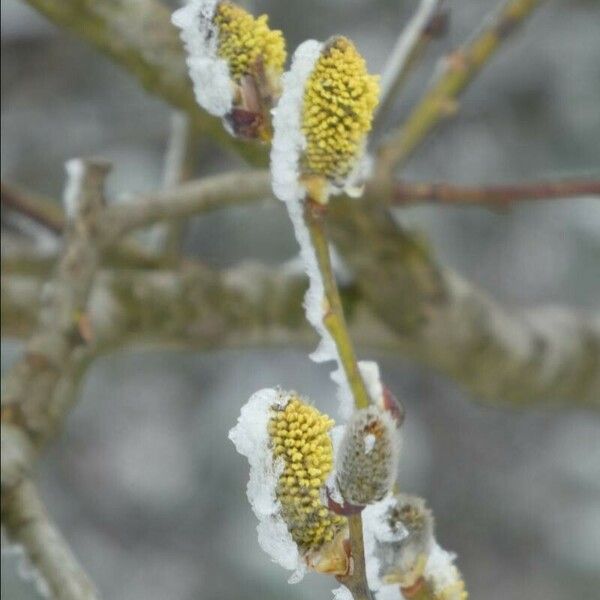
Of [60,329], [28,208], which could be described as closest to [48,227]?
[28,208]

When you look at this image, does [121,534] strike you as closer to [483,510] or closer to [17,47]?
[483,510]

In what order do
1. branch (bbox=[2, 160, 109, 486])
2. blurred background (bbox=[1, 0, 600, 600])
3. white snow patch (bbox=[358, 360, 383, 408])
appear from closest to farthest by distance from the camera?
white snow patch (bbox=[358, 360, 383, 408]) < branch (bbox=[2, 160, 109, 486]) < blurred background (bbox=[1, 0, 600, 600])

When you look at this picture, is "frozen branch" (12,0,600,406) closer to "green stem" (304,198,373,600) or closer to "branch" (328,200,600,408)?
"branch" (328,200,600,408)

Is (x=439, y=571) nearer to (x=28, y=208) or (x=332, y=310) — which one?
(x=332, y=310)

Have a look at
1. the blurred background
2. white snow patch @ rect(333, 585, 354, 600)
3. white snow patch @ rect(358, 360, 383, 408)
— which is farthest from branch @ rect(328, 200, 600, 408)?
the blurred background

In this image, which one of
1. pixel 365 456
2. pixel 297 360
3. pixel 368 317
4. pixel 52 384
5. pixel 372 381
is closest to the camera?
pixel 365 456

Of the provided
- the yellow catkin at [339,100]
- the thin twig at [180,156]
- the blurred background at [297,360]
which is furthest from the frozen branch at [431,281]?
the blurred background at [297,360]
